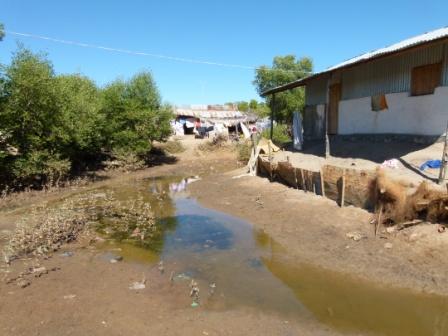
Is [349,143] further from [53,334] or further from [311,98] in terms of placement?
[53,334]

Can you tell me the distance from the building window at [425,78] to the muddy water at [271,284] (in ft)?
21.5

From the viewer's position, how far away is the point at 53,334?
15.3ft

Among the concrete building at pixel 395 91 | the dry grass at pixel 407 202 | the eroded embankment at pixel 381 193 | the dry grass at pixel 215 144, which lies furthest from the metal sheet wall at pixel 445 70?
the dry grass at pixel 215 144

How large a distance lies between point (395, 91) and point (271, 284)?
903 centimetres

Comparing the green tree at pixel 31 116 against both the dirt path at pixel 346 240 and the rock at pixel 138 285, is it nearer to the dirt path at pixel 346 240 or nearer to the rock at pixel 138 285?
the dirt path at pixel 346 240

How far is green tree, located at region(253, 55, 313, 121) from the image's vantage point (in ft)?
95.7

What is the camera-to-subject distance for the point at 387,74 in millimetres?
13172

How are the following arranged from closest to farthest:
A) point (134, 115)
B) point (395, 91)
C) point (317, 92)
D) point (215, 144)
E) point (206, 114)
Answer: point (395, 91)
point (317, 92)
point (134, 115)
point (215, 144)
point (206, 114)

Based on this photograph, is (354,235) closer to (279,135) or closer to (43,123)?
(43,123)

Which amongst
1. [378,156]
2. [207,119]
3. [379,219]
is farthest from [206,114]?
[379,219]

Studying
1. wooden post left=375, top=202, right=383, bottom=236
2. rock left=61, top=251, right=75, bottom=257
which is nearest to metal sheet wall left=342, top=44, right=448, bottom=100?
wooden post left=375, top=202, right=383, bottom=236

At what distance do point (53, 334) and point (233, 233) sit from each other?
524cm

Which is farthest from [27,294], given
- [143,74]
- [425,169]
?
[143,74]

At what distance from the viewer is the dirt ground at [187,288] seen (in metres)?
4.94
